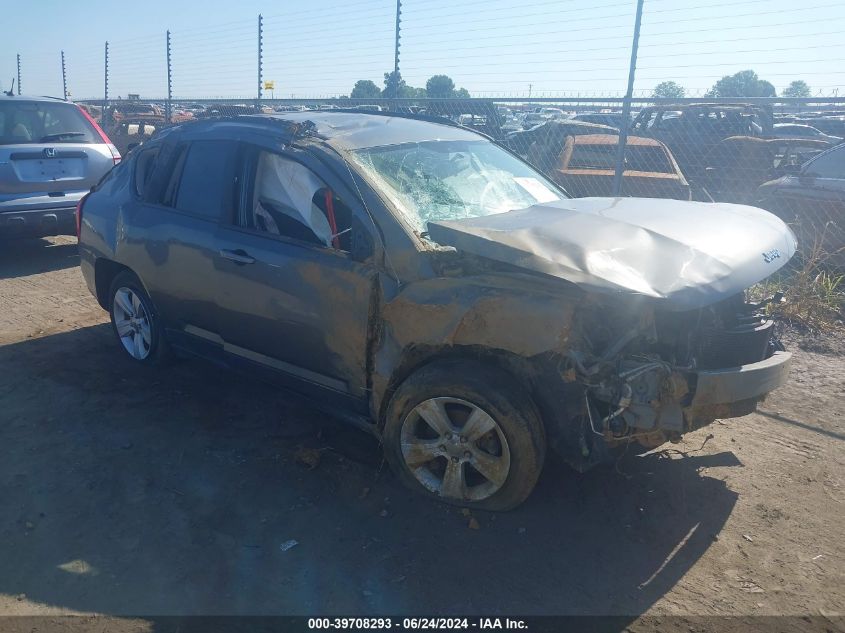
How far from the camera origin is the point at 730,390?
3.13m

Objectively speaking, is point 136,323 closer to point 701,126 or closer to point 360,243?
point 360,243

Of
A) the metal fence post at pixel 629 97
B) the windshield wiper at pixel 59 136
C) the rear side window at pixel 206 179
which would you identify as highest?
the metal fence post at pixel 629 97

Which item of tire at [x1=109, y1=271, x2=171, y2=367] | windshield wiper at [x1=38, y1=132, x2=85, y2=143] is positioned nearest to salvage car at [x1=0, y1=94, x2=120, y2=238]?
windshield wiper at [x1=38, y1=132, x2=85, y2=143]

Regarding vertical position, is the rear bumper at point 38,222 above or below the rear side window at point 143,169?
below

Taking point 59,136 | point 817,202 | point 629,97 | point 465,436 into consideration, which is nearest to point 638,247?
point 465,436

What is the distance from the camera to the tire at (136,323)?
196 inches

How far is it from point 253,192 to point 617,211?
206 cm

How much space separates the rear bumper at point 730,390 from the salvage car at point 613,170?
5437mm

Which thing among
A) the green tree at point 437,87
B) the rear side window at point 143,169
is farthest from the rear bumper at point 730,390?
the green tree at point 437,87

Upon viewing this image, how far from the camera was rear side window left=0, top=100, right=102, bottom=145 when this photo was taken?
794 centimetres

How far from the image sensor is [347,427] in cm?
427

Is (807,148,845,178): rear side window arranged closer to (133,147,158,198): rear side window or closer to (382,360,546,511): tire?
(382,360,546,511): tire

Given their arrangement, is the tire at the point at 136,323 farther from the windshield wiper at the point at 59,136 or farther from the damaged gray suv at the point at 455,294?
the windshield wiper at the point at 59,136

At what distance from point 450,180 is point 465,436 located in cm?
157
